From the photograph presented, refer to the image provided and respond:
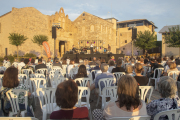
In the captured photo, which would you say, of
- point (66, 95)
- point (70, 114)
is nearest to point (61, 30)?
point (66, 95)

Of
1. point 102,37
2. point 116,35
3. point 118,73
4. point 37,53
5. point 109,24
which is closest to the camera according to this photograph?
point 118,73

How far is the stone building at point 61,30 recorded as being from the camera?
18.8 m

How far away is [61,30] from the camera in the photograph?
23.0m

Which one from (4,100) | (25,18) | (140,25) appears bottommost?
(4,100)

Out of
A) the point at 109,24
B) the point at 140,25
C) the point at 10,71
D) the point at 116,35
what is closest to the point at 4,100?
the point at 10,71

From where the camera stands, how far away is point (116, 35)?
31594mm

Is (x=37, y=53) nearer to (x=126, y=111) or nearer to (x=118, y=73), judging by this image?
(x=118, y=73)

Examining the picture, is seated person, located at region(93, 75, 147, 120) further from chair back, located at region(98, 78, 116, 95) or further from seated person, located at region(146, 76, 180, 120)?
chair back, located at region(98, 78, 116, 95)

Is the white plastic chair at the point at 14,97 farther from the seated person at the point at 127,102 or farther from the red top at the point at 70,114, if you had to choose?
the seated person at the point at 127,102

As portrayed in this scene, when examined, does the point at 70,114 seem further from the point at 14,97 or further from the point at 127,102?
the point at 14,97

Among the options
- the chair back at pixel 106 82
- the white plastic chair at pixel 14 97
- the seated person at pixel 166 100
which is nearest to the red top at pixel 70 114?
the seated person at pixel 166 100

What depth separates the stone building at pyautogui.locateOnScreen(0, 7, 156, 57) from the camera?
18812 mm

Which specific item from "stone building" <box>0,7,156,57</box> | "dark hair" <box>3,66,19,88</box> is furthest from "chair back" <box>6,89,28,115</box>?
"stone building" <box>0,7,156,57</box>

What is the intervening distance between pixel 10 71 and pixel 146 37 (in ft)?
79.0
